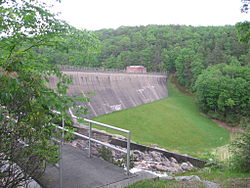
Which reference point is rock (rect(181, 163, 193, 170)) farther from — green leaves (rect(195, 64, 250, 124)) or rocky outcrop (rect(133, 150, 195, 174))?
green leaves (rect(195, 64, 250, 124))

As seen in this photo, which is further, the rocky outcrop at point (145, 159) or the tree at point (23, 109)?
the rocky outcrop at point (145, 159)

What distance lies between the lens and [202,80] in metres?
39.2

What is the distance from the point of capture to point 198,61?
160 ft

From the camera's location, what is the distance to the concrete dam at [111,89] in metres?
28.7

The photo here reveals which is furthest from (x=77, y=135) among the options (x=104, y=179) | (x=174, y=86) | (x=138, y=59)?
(x=138, y=59)

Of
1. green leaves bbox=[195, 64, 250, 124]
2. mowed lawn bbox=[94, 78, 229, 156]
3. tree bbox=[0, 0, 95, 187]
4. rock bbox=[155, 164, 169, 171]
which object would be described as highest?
tree bbox=[0, 0, 95, 187]

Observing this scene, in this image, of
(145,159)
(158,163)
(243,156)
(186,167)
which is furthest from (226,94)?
(243,156)

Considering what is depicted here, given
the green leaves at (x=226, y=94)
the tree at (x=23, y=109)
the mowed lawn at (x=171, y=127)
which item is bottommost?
the mowed lawn at (x=171, y=127)

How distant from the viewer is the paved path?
4.53 m

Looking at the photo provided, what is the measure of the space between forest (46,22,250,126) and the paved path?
2.39 m

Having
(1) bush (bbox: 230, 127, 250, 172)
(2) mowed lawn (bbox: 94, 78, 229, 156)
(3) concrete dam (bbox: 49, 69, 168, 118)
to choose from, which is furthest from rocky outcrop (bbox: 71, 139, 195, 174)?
(3) concrete dam (bbox: 49, 69, 168, 118)

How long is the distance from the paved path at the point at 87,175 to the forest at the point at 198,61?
7.85ft

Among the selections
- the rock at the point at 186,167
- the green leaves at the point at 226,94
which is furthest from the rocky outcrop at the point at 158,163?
the green leaves at the point at 226,94

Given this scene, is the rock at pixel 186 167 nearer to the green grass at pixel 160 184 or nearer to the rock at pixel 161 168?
the rock at pixel 161 168
